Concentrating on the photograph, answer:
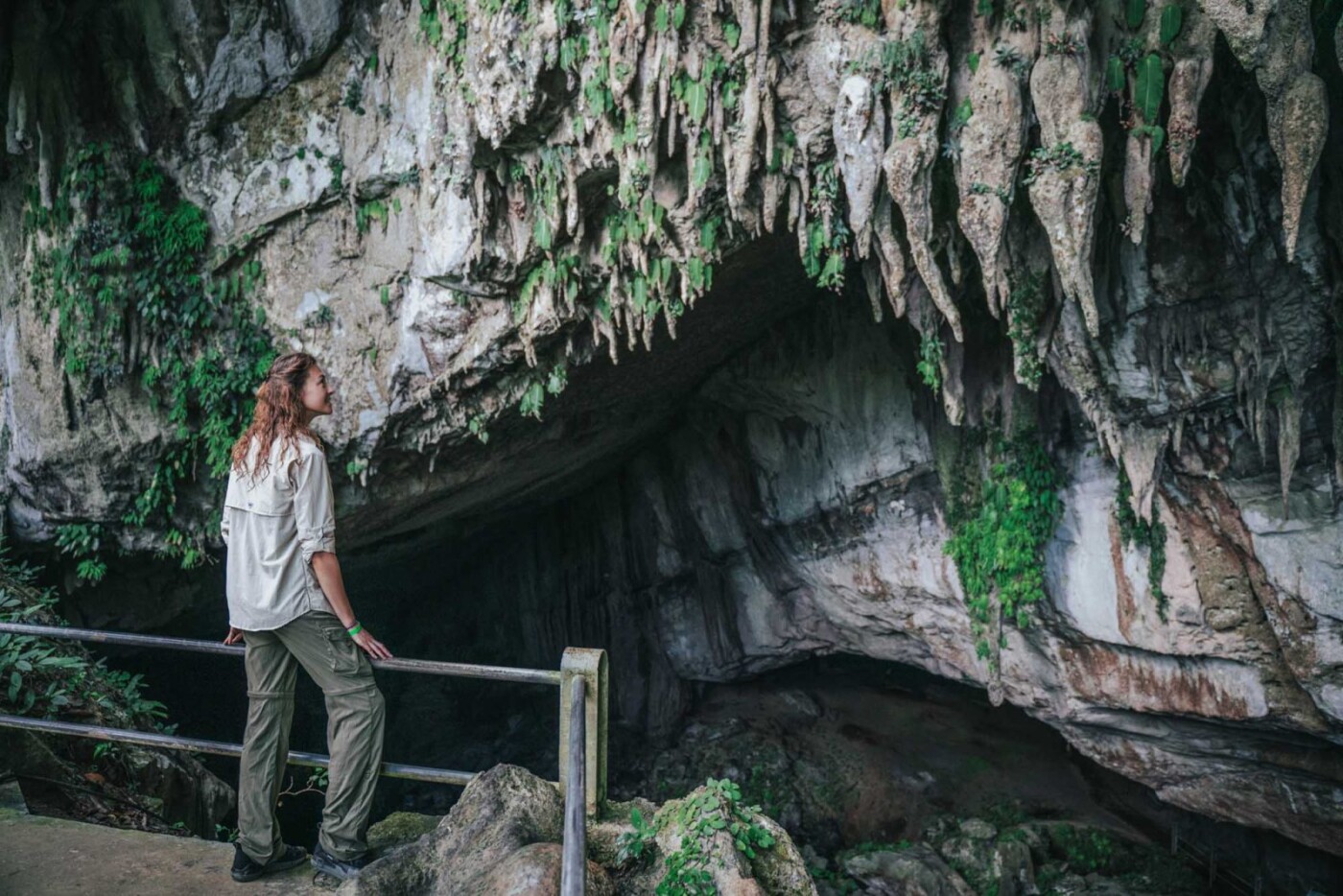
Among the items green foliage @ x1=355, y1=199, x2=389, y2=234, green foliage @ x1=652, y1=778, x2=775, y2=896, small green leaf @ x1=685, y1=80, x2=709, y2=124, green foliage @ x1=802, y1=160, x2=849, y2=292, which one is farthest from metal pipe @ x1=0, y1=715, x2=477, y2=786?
green foliage @ x1=355, y1=199, x2=389, y2=234

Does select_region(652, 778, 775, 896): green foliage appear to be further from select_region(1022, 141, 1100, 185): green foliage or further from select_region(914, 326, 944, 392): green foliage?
select_region(914, 326, 944, 392): green foliage

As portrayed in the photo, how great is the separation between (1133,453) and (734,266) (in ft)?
9.97

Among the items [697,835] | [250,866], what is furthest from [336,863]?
[697,835]

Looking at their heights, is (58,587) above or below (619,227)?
below

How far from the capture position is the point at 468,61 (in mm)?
5867

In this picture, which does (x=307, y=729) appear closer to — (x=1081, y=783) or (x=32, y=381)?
(x=32, y=381)

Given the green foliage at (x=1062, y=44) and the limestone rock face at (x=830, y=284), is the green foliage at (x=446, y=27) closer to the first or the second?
the limestone rock face at (x=830, y=284)

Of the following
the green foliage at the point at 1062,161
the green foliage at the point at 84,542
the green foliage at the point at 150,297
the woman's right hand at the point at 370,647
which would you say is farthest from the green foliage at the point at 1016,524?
the green foliage at the point at 84,542

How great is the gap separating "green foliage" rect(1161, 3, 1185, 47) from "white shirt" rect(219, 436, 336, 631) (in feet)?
13.8

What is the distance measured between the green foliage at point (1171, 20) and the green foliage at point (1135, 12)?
0.09 m

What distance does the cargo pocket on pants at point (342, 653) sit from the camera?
3.12m

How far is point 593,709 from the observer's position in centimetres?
309

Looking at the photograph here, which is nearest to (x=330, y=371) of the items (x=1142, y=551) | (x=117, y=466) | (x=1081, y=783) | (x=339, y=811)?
(x=117, y=466)

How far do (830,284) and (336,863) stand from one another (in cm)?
392
